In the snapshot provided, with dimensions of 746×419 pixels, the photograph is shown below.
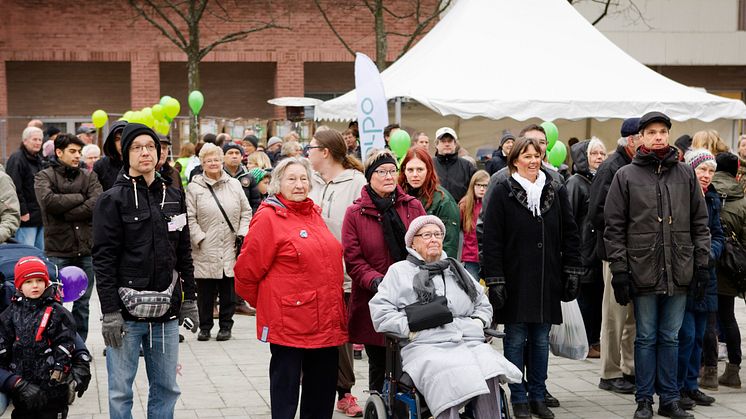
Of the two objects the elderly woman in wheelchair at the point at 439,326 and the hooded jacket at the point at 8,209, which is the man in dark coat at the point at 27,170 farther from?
the elderly woman in wheelchair at the point at 439,326

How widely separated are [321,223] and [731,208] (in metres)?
3.70

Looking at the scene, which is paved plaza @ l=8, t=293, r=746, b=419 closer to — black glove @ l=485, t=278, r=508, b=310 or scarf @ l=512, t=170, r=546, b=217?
black glove @ l=485, t=278, r=508, b=310

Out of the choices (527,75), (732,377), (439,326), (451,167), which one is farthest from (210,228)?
(527,75)

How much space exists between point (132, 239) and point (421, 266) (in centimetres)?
174

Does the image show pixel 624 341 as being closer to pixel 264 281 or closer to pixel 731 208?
pixel 731 208

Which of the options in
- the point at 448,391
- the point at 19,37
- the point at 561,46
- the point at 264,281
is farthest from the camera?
the point at 19,37

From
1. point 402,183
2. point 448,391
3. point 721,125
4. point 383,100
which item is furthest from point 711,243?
point 721,125

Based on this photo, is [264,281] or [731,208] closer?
[264,281]

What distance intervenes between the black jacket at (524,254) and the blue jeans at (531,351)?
0.14 m

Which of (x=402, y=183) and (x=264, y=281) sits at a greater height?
(x=402, y=183)

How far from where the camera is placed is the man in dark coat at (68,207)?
8.80 meters

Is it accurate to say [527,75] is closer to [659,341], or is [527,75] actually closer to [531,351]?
[659,341]

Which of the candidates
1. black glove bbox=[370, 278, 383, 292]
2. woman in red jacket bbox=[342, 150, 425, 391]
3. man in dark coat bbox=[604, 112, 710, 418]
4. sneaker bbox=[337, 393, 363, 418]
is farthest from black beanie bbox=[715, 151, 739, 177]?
sneaker bbox=[337, 393, 363, 418]

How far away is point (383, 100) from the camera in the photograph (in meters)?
11.1
